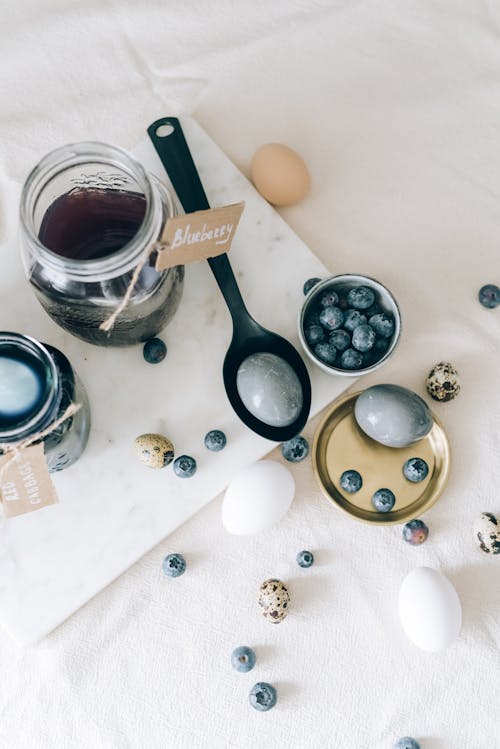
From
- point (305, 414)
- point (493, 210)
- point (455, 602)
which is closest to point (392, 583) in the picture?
point (455, 602)

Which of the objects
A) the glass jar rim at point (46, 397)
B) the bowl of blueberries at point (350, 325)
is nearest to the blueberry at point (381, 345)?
the bowl of blueberries at point (350, 325)

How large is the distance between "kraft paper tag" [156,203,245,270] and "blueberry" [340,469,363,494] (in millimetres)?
300

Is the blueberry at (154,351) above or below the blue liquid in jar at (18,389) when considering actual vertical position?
below

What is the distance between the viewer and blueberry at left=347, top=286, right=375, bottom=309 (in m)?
0.68

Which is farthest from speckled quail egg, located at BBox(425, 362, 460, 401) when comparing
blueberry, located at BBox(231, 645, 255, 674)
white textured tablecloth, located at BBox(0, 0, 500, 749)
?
blueberry, located at BBox(231, 645, 255, 674)

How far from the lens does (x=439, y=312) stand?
2.50 ft

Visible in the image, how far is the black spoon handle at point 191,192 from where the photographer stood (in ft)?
2.27

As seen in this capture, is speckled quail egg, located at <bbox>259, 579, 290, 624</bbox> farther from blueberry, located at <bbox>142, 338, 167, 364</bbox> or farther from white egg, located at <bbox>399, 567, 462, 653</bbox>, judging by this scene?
blueberry, located at <bbox>142, 338, 167, 364</bbox>

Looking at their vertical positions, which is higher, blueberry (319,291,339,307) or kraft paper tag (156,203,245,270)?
kraft paper tag (156,203,245,270)

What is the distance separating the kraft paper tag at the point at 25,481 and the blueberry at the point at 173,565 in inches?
8.3

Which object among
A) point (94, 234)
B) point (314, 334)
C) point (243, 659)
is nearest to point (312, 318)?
point (314, 334)

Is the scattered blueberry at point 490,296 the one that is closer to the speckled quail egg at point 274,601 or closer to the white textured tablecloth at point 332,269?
the white textured tablecloth at point 332,269

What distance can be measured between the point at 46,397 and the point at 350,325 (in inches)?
12.5

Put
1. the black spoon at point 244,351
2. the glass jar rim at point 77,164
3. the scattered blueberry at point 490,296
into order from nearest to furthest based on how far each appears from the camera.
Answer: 1. the glass jar rim at point 77,164
2. the black spoon at point 244,351
3. the scattered blueberry at point 490,296
